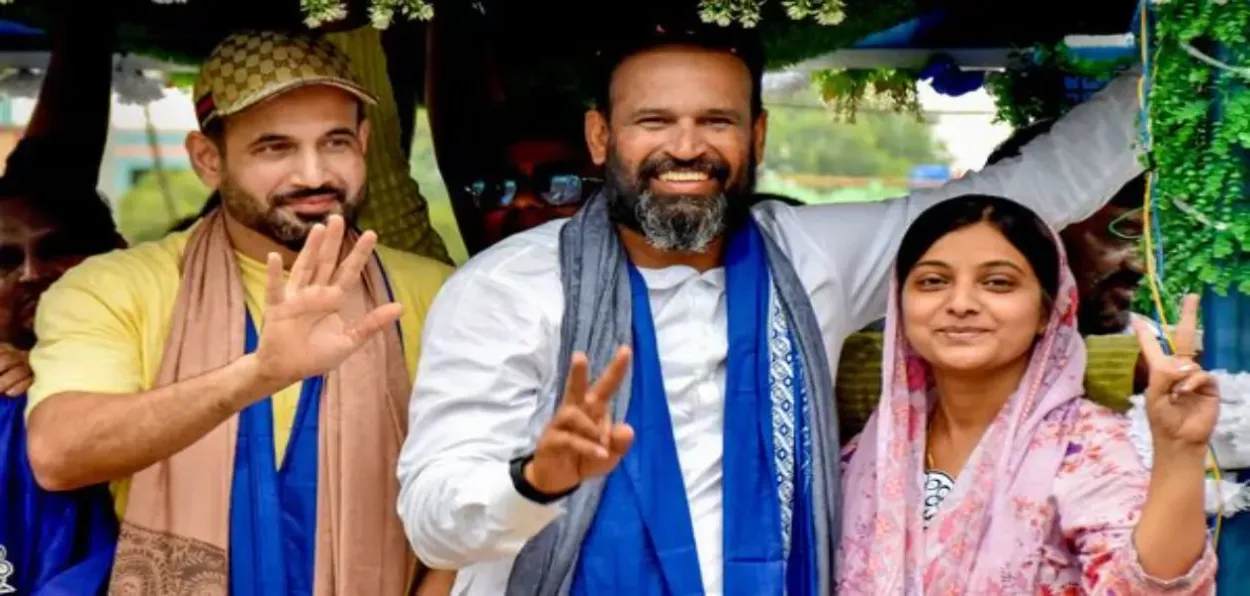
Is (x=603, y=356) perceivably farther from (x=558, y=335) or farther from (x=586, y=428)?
(x=586, y=428)

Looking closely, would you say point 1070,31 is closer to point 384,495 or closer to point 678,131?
point 678,131

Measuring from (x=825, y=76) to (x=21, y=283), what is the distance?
2.23m

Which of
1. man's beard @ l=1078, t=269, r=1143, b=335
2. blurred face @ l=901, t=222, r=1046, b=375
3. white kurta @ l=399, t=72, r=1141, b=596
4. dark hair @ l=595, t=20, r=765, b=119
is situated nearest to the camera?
white kurta @ l=399, t=72, r=1141, b=596

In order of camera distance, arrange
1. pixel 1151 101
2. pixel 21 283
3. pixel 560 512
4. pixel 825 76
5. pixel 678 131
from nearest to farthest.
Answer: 1. pixel 560 512
2. pixel 1151 101
3. pixel 678 131
4. pixel 21 283
5. pixel 825 76

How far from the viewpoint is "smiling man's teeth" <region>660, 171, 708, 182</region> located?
10.1ft

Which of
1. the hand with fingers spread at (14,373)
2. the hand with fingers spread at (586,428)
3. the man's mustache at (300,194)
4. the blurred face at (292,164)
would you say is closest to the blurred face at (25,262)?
the hand with fingers spread at (14,373)

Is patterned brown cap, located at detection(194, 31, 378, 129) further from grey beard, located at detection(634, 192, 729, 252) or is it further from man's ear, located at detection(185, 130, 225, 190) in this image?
grey beard, located at detection(634, 192, 729, 252)

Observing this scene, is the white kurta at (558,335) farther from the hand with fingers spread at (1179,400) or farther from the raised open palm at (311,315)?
the hand with fingers spread at (1179,400)

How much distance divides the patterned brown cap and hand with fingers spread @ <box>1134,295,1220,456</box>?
1603mm

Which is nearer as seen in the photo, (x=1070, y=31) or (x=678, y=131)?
(x=678, y=131)

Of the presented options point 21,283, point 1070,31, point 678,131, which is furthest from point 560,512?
point 1070,31

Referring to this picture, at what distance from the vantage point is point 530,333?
116 inches

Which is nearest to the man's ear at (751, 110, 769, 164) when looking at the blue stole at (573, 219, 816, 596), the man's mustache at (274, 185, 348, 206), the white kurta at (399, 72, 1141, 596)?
the white kurta at (399, 72, 1141, 596)

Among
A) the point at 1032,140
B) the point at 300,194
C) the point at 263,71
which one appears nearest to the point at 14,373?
the point at 300,194
